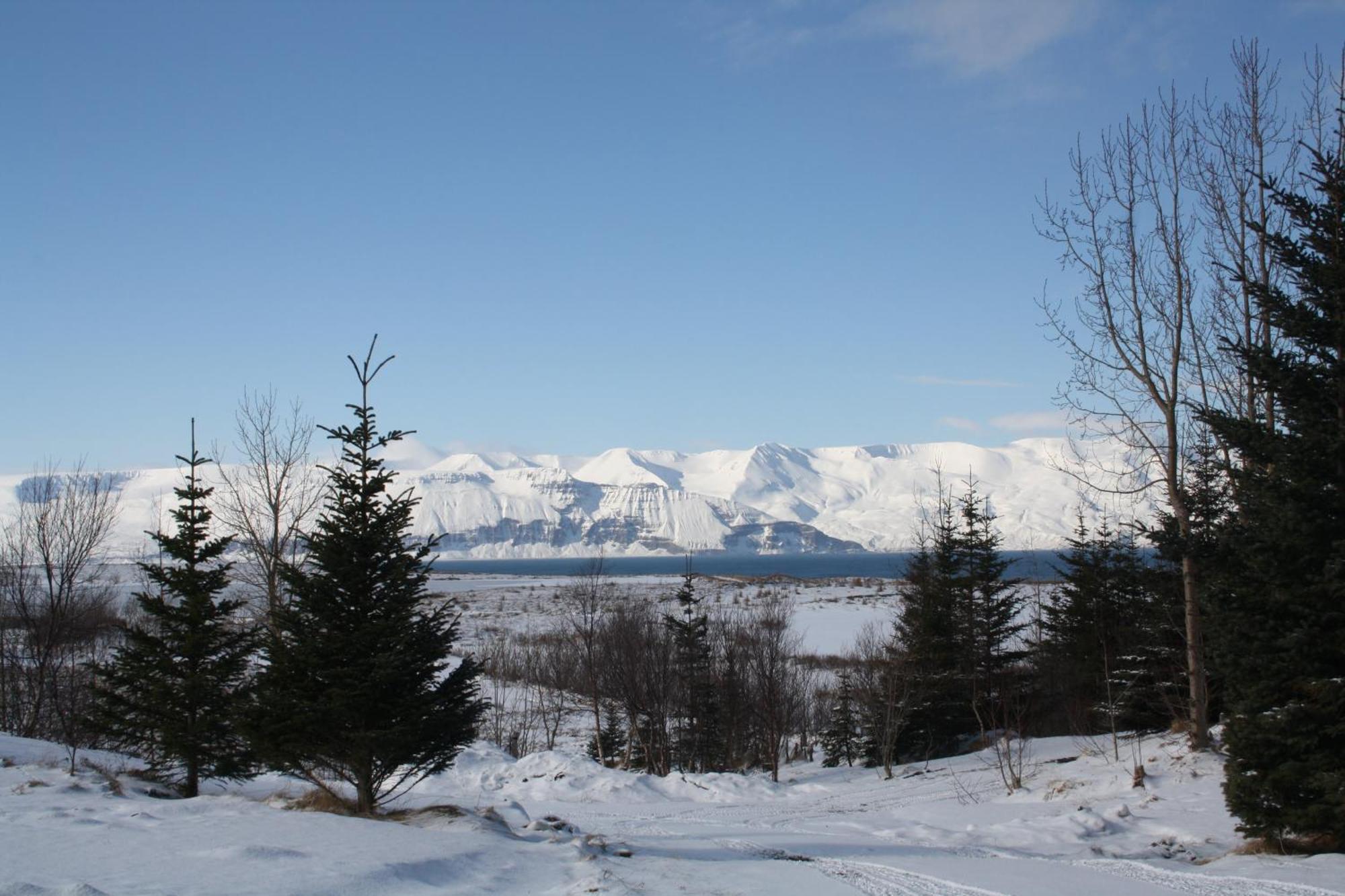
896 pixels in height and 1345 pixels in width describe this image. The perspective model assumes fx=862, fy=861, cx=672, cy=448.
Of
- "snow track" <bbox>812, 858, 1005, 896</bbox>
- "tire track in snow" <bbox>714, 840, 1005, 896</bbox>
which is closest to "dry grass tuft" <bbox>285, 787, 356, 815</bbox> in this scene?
"tire track in snow" <bbox>714, 840, 1005, 896</bbox>

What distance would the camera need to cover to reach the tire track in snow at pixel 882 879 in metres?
8.67

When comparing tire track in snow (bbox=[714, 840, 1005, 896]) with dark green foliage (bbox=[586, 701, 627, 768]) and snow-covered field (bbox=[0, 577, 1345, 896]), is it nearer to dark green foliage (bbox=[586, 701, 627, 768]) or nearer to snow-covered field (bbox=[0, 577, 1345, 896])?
snow-covered field (bbox=[0, 577, 1345, 896])

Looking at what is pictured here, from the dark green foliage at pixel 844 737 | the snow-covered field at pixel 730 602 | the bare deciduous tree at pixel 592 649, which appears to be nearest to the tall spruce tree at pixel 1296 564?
the dark green foliage at pixel 844 737

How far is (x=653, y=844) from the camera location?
38.4ft

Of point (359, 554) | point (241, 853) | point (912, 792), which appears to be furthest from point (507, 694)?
point (241, 853)

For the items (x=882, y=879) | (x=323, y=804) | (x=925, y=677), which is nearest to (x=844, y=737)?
(x=925, y=677)

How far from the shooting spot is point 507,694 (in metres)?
47.8

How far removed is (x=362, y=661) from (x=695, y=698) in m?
21.7

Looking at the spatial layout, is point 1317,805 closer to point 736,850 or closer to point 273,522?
point 736,850

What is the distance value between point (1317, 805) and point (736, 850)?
6.83 metres

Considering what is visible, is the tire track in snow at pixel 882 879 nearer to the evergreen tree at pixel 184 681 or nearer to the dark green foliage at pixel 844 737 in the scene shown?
the evergreen tree at pixel 184 681

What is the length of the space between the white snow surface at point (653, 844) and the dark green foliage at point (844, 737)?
38.8 feet

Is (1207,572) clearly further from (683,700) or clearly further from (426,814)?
(683,700)

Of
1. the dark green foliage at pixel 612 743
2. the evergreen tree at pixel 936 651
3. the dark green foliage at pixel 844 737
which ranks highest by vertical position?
the evergreen tree at pixel 936 651
